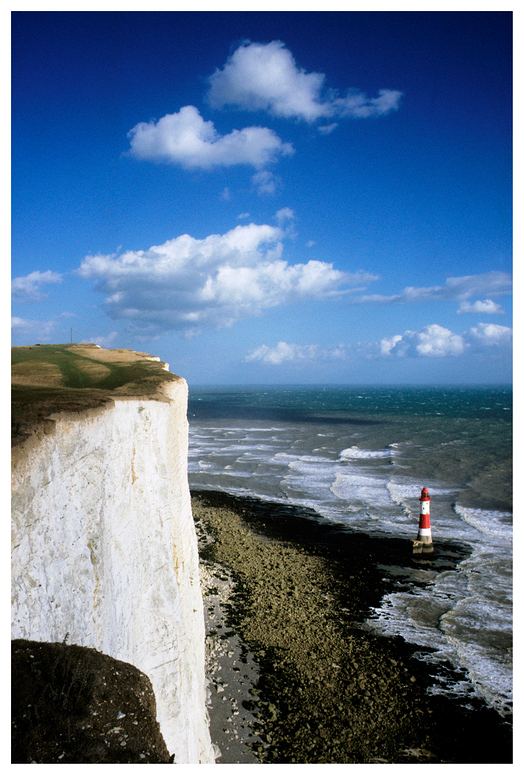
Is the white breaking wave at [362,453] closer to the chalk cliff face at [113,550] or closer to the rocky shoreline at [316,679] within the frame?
the rocky shoreline at [316,679]

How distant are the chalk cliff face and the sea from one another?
6.47 metres

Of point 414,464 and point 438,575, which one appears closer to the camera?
point 438,575

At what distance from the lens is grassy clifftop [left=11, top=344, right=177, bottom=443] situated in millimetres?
5480

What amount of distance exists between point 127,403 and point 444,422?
2853 inches

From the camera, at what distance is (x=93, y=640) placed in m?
5.23

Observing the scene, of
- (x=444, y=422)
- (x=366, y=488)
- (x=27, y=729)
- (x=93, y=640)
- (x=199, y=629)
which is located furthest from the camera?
(x=444, y=422)

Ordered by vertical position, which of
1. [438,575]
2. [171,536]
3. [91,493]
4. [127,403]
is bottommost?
[438,575]

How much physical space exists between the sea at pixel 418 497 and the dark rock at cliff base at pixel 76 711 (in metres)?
7.81

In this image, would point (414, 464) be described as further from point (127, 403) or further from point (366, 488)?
point (127, 403)

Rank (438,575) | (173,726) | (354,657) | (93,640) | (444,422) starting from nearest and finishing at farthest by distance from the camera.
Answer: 1. (93,640)
2. (173,726)
3. (354,657)
4. (438,575)
5. (444,422)

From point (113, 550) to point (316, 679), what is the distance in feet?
20.4

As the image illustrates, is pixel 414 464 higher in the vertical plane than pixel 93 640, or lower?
lower

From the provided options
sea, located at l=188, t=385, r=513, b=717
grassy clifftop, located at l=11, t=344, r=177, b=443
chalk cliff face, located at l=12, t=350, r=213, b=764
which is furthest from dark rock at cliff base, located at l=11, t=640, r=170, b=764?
sea, located at l=188, t=385, r=513, b=717

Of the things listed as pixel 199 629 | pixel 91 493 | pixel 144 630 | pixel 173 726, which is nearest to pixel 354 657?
pixel 199 629
